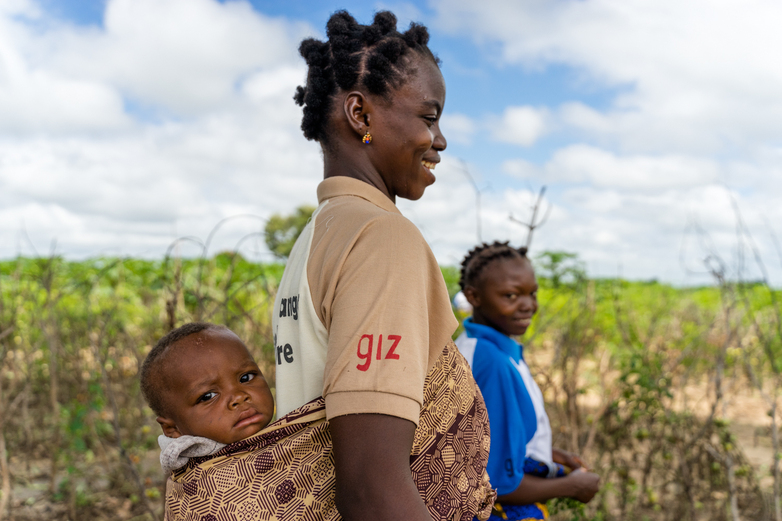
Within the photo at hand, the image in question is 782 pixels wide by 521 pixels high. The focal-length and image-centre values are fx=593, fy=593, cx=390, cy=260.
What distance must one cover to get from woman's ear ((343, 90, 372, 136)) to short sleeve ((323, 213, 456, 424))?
367 millimetres

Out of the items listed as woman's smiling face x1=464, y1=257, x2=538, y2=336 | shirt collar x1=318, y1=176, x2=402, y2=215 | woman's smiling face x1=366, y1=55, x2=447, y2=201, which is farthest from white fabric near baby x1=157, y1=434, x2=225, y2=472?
woman's smiling face x1=464, y1=257, x2=538, y2=336

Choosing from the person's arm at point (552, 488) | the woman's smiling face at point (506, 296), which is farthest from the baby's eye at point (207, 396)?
the woman's smiling face at point (506, 296)

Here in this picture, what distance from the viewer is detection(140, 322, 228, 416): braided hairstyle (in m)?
1.50

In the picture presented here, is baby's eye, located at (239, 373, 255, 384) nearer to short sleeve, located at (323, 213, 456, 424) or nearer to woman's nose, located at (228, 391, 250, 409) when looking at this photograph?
woman's nose, located at (228, 391, 250, 409)

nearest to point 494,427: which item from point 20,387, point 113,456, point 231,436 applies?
point 231,436

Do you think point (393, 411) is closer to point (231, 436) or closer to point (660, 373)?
point (231, 436)

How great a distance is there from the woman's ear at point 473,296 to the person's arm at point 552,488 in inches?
31.4

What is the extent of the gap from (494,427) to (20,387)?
5.40 metres

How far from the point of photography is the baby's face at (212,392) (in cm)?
144

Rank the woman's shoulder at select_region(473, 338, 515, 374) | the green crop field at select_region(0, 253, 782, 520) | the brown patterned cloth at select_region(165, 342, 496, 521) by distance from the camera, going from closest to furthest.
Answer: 1. the brown patterned cloth at select_region(165, 342, 496, 521)
2. the woman's shoulder at select_region(473, 338, 515, 374)
3. the green crop field at select_region(0, 253, 782, 520)

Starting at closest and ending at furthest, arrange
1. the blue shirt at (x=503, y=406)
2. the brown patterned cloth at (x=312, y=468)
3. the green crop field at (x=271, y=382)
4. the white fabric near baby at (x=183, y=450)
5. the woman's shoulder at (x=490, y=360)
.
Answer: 1. the brown patterned cloth at (x=312, y=468)
2. the white fabric near baby at (x=183, y=450)
3. the blue shirt at (x=503, y=406)
4. the woman's shoulder at (x=490, y=360)
5. the green crop field at (x=271, y=382)

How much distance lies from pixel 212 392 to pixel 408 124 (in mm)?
822

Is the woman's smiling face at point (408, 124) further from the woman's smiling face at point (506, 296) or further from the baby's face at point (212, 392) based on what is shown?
the woman's smiling face at point (506, 296)

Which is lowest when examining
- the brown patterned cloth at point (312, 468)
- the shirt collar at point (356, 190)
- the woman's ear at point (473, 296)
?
the brown patterned cloth at point (312, 468)
